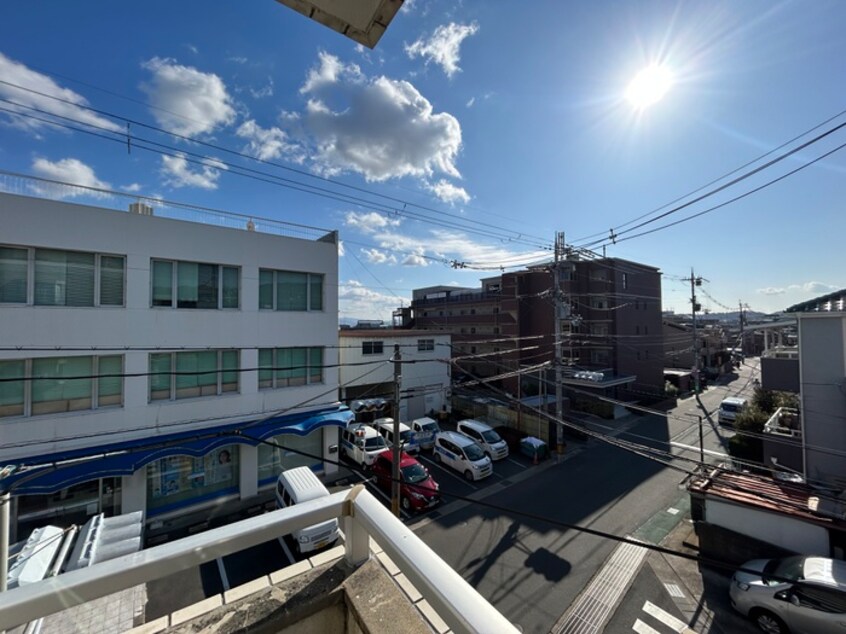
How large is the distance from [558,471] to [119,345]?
15147mm

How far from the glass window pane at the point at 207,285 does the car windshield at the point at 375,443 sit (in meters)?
7.32

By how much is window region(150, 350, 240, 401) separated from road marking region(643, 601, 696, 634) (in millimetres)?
11309

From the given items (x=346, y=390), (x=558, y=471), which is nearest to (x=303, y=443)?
(x=346, y=390)

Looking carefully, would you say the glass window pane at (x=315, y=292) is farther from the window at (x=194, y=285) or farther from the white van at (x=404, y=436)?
the white van at (x=404, y=436)

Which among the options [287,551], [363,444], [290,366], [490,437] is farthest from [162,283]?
[490,437]

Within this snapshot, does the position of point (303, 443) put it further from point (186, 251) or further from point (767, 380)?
point (767, 380)

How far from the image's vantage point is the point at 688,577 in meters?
8.23

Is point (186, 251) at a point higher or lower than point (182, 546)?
higher

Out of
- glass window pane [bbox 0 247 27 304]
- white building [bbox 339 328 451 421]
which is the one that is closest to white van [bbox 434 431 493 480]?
white building [bbox 339 328 451 421]

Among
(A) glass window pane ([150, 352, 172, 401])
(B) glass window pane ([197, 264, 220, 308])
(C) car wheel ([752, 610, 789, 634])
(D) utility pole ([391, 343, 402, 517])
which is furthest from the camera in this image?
(B) glass window pane ([197, 264, 220, 308])

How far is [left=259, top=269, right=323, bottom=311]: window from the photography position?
1180cm

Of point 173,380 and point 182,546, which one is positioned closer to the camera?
point 182,546

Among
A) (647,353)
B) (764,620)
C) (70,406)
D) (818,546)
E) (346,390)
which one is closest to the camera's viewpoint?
(764,620)

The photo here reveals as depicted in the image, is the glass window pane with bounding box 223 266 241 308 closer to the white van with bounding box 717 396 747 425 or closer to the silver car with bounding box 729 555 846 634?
the silver car with bounding box 729 555 846 634
